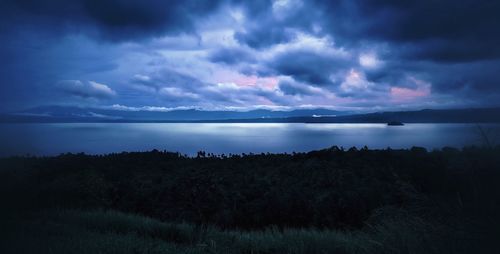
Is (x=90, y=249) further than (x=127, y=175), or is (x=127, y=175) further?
(x=127, y=175)

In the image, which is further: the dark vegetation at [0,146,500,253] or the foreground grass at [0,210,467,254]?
the dark vegetation at [0,146,500,253]

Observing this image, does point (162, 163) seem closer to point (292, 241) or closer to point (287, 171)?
point (287, 171)

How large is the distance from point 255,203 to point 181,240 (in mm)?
4543

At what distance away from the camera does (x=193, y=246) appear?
19.0ft

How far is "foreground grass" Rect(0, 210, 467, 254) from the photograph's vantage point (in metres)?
4.70

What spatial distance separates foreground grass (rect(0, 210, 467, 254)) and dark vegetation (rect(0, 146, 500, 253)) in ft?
0.08

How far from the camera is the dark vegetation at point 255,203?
5.00 metres

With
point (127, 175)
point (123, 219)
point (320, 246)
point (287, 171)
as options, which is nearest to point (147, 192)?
point (127, 175)

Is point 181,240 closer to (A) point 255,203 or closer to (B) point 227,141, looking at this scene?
(A) point 255,203

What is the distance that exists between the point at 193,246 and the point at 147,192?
6.50m

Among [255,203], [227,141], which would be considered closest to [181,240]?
[255,203]

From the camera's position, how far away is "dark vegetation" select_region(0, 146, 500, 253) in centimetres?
500

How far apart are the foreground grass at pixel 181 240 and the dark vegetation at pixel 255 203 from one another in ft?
0.08

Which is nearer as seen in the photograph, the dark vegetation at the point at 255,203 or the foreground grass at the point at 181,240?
the foreground grass at the point at 181,240
